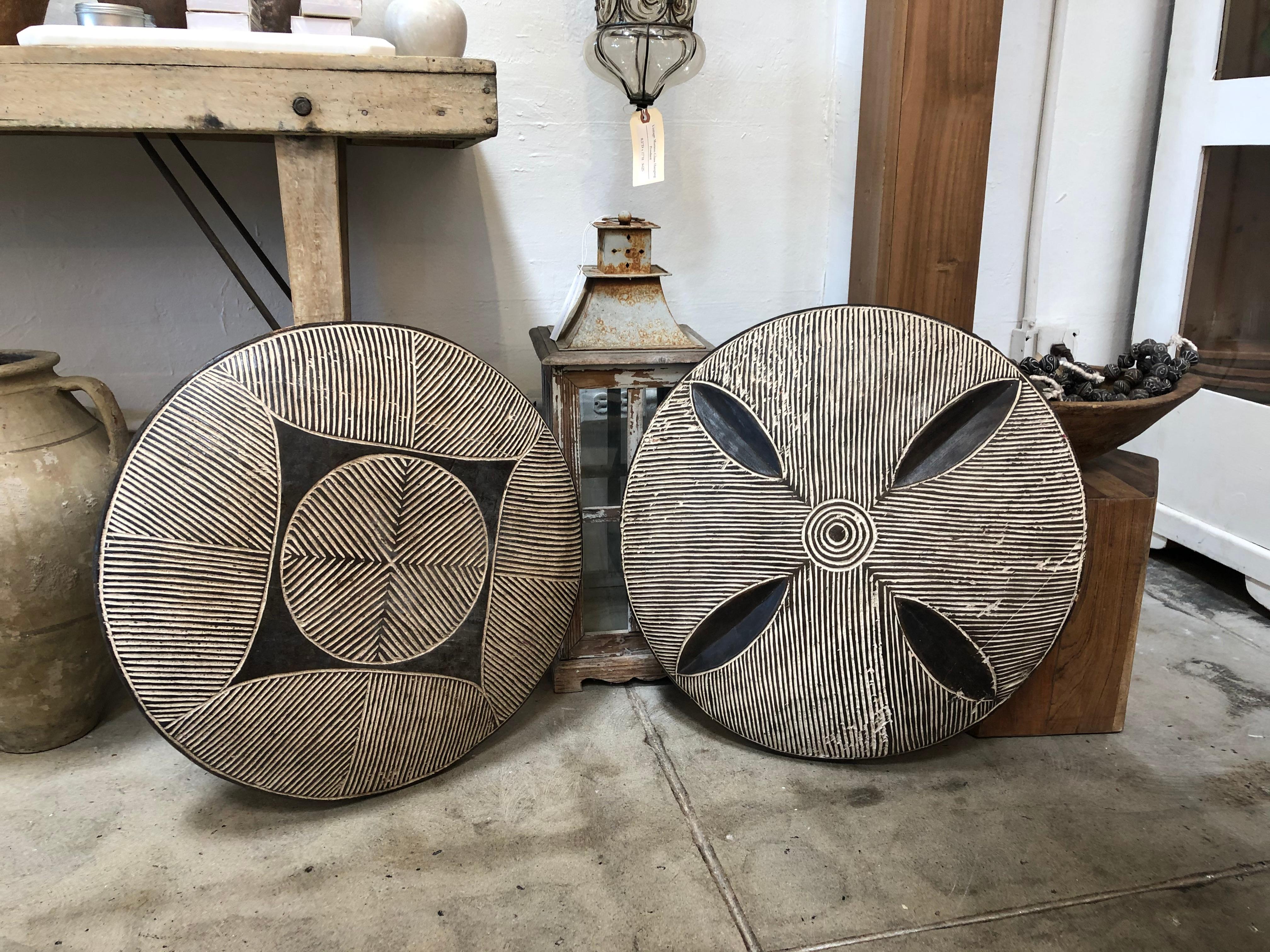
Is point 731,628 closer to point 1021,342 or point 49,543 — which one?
point 49,543

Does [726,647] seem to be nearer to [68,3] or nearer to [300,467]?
[300,467]

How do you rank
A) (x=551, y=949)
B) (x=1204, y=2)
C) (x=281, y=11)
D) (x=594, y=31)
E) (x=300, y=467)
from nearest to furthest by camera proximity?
(x=551, y=949) → (x=300, y=467) → (x=281, y=11) → (x=594, y=31) → (x=1204, y=2)

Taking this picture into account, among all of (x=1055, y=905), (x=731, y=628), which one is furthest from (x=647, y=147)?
(x=1055, y=905)

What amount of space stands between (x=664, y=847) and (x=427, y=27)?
1.26m

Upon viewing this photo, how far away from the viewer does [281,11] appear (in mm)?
1492

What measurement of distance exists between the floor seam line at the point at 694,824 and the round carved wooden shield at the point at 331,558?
0.25m

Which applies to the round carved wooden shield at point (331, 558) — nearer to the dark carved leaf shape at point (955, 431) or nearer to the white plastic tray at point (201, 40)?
the white plastic tray at point (201, 40)

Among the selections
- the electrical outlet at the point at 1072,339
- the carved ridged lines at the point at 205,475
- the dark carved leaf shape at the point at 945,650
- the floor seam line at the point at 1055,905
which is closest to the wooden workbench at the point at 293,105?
the carved ridged lines at the point at 205,475

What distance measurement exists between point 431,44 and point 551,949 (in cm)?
129

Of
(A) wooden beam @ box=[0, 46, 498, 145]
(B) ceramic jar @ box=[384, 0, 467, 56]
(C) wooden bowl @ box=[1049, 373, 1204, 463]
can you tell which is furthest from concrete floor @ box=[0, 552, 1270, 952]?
(B) ceramic jar @ box=[384, 0, 467, 56]

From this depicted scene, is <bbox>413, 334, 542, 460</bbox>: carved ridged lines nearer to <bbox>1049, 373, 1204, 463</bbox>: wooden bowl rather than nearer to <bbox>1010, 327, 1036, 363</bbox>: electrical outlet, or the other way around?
<bbox>1049, 373, 1204, 463</bbox>: wooden bowl

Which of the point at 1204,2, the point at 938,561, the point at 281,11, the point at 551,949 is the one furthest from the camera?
the point at 1204,2

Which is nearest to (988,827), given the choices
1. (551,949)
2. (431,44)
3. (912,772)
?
(912,772)

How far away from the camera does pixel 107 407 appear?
4.63ft
